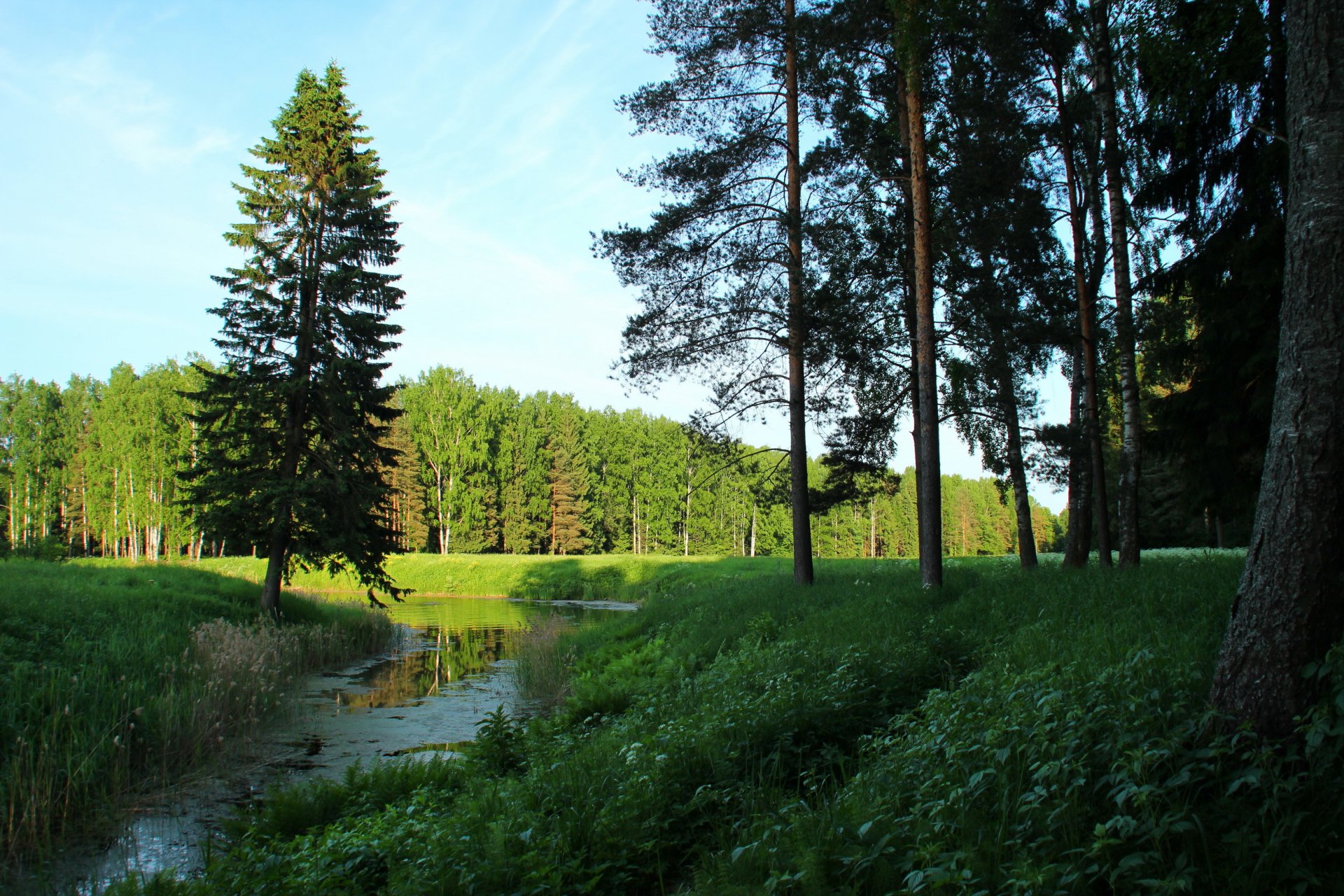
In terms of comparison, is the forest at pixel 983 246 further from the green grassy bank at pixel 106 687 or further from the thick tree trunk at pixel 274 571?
the green grassy bank at pixel 106 687

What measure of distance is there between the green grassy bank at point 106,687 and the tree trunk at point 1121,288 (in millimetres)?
11942

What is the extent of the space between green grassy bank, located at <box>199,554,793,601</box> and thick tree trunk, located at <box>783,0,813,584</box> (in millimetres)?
17981

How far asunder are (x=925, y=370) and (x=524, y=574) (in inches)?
1267

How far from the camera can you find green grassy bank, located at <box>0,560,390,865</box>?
666cm

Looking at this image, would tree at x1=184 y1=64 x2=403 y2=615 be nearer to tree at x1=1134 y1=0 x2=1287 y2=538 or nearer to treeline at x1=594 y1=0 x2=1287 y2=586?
treeline at x1=594 y1=0 x2=1287 y2=586

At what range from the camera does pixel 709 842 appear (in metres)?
4.34

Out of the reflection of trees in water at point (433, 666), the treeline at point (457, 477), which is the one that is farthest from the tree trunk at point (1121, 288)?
the treeline at point (457, 477)

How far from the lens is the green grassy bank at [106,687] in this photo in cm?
666

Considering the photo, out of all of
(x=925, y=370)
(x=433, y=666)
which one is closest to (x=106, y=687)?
(x=433, y=666)

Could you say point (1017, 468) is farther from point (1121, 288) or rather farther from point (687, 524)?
point (687, 524)

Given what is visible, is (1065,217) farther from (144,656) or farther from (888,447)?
(144,656)

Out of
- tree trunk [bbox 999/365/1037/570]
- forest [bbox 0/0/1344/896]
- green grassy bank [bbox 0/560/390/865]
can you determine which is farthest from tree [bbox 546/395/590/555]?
tree trunk [bbox 999/365/1037/570]

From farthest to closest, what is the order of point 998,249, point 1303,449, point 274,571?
point 274,571 → point 998,249 → point 1303,449

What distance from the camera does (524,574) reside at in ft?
131
